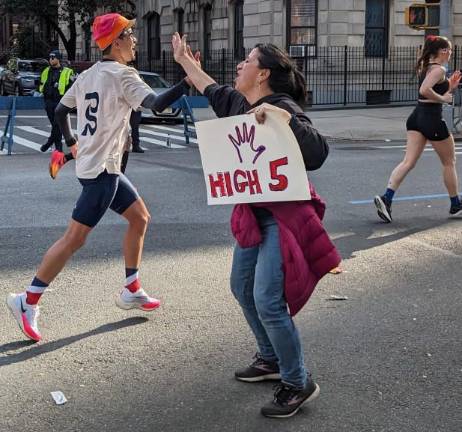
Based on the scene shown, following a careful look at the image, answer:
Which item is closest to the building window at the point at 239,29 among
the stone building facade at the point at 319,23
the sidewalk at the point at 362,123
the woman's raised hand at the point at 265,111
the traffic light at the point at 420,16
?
the stone building facade at the point at 319,23

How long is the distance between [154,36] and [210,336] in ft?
124

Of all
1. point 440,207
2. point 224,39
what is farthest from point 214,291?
point 224,39

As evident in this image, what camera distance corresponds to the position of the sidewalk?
68.6ft

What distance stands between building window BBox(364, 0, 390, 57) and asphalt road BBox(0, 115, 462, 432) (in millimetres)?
22880

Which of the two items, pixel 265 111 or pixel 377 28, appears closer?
pixel 265 111

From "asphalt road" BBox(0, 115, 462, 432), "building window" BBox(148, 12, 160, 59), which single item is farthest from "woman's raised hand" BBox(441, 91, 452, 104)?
"building window" BBox(148, 12, 160, 59)

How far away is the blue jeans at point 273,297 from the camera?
3941 millimetres

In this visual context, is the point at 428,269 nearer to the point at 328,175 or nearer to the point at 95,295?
the point at 95,295

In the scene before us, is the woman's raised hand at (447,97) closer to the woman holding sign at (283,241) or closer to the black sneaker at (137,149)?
the woman holding sign at (283,241)

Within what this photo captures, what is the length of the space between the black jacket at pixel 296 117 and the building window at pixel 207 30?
32.5 metres

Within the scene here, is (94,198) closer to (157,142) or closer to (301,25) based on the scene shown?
(157,142)

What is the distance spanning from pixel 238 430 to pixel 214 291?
96.8 inches

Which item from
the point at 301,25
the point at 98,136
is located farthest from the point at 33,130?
the point at 98,136

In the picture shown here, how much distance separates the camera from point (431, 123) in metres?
8.79
